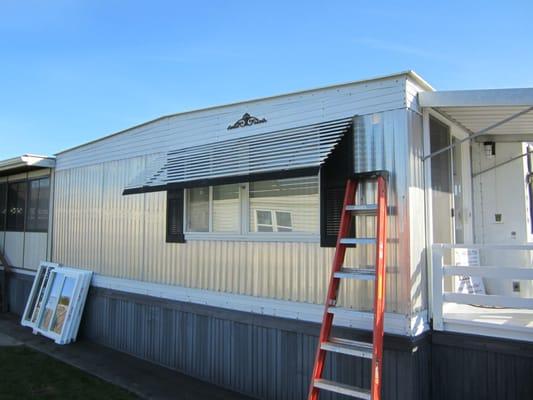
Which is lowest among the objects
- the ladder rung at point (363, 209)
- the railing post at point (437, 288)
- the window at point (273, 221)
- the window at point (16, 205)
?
the railing post at point (437, 288)

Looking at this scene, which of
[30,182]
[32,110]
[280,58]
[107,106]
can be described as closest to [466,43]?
[280,58]

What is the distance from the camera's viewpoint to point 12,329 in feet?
27.5

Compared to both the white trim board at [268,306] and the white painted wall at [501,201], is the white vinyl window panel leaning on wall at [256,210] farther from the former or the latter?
the white painted wall at [501,201]

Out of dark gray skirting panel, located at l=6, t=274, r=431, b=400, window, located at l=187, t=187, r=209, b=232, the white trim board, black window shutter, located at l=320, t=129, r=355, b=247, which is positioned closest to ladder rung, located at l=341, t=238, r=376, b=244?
black window shutter, located at l=320, t=129, r=355, b=247

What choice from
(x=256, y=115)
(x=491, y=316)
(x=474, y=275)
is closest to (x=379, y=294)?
(x=474, y=275)

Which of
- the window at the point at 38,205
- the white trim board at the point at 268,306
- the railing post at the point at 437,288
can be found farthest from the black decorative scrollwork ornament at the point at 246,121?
the window at the point at 38,205

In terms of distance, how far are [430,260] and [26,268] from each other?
8.77m

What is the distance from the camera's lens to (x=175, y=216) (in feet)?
20.1

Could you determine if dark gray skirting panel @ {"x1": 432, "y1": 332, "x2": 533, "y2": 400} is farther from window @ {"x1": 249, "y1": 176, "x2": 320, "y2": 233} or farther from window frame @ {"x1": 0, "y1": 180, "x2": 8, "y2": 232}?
window frame @ {"x1": 0, "y1": 180, "x2": 8, "y2": 232}

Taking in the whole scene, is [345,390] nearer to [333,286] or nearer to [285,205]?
[333,286]

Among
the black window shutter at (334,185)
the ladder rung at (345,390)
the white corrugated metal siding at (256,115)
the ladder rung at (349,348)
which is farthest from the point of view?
the black window shutter at (334,185)

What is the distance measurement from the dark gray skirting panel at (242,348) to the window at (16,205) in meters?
4.28

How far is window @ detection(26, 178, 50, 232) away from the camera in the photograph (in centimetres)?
924

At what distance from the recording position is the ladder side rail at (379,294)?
328 centimetres
